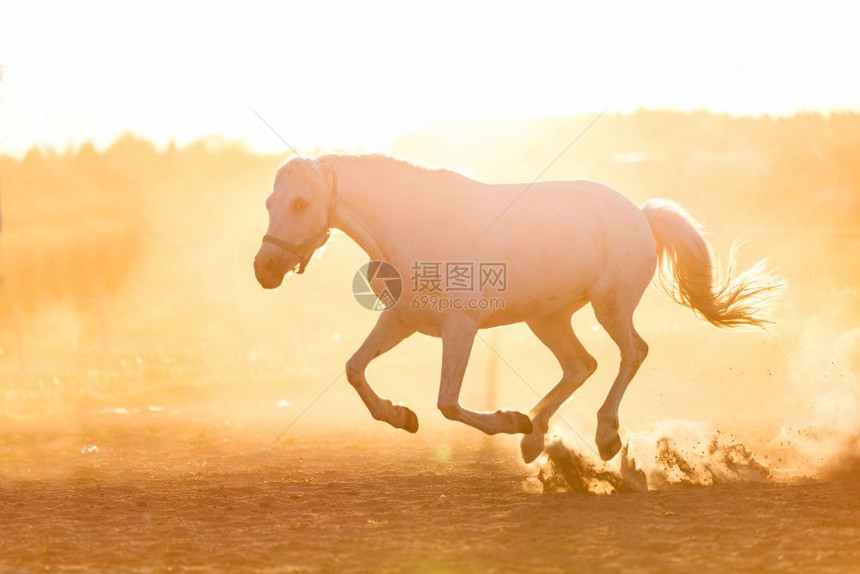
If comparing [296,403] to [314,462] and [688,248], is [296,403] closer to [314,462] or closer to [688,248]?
[314,462]

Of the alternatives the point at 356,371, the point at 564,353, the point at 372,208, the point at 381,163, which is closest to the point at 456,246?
the point at 372,208

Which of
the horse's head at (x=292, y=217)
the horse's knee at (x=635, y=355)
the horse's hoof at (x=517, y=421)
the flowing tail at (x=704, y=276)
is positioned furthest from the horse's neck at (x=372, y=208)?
the flowing tail at (x=704, y=276)

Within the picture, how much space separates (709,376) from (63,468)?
989cm

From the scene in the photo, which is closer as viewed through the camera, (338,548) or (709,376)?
(338,548)

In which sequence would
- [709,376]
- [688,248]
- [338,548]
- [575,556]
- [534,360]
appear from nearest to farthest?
[575,556]
[338,548]
[688,248]
[709,376]
[534,360]

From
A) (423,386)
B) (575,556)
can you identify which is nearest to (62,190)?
(423,386)

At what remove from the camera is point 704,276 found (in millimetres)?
7711

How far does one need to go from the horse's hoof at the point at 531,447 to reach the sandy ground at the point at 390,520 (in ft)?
0.64

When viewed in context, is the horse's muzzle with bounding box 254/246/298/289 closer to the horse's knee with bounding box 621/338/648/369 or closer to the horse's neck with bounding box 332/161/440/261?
the horse's neck with bounding box 332/161/440/261

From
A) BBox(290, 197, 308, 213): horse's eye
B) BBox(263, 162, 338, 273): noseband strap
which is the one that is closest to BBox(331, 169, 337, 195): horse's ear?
BBox(263, 162, 338, 273): noseband strap

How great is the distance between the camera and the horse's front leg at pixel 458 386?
20.1 ft

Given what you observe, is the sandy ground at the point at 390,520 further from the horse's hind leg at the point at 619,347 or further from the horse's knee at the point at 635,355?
the horse's knee at the point at 635,355

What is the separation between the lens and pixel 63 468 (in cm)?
848

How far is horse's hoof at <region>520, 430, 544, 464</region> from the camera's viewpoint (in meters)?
6.82
